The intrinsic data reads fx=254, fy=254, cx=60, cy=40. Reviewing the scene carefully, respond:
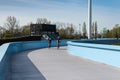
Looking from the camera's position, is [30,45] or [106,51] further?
[30,45]

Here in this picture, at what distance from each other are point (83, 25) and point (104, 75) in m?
71.7

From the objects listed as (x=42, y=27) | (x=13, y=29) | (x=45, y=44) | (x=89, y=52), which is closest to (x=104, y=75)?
(x=89, y=52)

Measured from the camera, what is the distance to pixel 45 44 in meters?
33.5

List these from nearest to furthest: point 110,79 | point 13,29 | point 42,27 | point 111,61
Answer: point 110,79, point 111,61, point 42,27, point 13,29

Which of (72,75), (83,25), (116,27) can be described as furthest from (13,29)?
(72,75)

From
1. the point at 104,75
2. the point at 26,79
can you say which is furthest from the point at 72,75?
the point at 26,79

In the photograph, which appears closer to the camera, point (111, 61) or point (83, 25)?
point (111, 61)

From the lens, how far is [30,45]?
2859cm

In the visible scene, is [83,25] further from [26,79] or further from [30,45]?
[26,79]

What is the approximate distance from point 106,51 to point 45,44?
69.0 ft

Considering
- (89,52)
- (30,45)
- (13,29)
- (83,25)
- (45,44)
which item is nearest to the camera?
(89,52)

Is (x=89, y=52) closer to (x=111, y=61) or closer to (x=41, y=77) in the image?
(x=111, y=61)

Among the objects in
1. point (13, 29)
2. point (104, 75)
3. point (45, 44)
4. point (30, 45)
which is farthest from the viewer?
point (13, 29)

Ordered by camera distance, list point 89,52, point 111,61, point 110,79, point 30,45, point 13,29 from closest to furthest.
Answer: point 110,79 → point 111,61 → point 89,52 → point 30,45 → point 13,29
